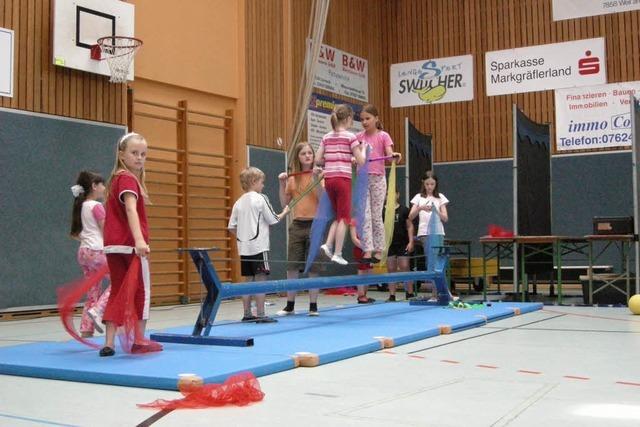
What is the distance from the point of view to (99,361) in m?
4.16

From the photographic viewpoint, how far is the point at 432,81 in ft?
47.2

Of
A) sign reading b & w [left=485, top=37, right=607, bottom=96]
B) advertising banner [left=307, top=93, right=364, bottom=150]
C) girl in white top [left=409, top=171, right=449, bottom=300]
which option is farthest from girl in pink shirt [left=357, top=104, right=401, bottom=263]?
sign reading b & w [left=485, top=37, right=607, bottom=96]

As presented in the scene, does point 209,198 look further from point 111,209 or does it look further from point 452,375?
point 452,375

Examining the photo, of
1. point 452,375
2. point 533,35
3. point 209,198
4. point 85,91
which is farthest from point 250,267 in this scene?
point 533,35

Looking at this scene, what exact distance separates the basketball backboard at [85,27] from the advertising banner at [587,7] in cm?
801

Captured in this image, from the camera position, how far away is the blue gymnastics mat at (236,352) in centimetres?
377

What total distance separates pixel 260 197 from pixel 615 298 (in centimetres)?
495

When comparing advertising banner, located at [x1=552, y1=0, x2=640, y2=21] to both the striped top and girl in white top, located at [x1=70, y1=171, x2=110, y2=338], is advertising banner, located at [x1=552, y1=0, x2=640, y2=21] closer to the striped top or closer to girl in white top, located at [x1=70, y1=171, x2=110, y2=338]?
the striped top

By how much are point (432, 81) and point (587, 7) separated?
307 cm

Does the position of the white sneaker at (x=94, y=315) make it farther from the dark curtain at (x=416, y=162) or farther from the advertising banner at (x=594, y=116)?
the advertising banner at (x=594, y=116)

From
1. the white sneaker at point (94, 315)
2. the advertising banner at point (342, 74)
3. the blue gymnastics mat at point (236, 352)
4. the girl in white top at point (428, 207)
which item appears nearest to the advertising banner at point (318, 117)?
the advertising banner at point (342, 74)

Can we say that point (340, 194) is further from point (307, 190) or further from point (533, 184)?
point (533, 184)

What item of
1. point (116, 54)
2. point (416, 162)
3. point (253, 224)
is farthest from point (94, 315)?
point (416, 162)

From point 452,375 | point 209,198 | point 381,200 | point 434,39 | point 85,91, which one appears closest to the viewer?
point 452,375
